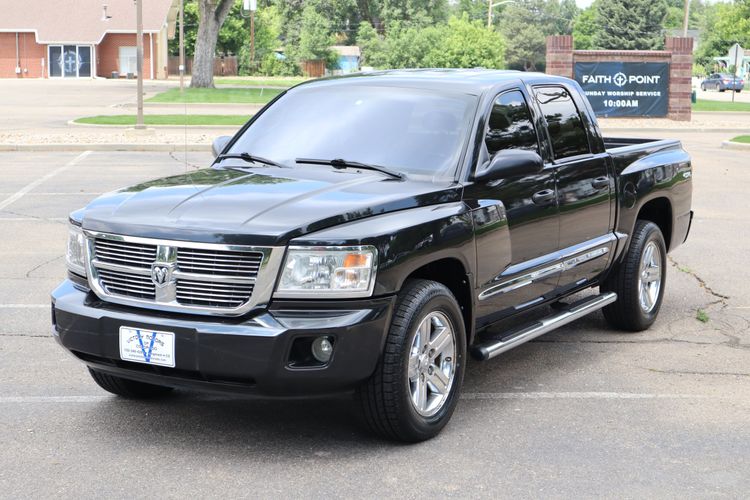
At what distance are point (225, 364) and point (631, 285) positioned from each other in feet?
12.1

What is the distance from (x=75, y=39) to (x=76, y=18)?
99.6 inches

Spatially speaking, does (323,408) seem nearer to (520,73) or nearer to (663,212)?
(520,73)

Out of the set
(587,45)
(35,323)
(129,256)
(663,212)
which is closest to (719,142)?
(663,212)

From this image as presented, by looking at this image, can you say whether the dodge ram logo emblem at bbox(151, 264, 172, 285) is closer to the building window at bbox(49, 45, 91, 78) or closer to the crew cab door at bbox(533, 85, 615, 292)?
the crew cab door at bbox(533, 85, 615, 292)

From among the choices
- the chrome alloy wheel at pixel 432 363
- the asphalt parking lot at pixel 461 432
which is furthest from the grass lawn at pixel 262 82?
the chrome alloy wheel at pixel 432 363

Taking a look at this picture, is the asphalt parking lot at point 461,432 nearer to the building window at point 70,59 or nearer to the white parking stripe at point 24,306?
the white parking stripe at point 24,306

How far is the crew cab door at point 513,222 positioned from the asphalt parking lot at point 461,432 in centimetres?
58

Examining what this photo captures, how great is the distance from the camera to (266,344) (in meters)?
4.72

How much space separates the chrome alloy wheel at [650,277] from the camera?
306 inches

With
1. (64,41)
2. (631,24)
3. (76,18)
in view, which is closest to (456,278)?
(64,41)

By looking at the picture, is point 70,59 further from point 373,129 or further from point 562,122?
point 373,129

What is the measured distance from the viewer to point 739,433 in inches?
219

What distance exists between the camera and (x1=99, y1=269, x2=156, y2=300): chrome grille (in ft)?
16.5

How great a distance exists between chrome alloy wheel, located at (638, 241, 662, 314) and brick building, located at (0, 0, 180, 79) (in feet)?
224
